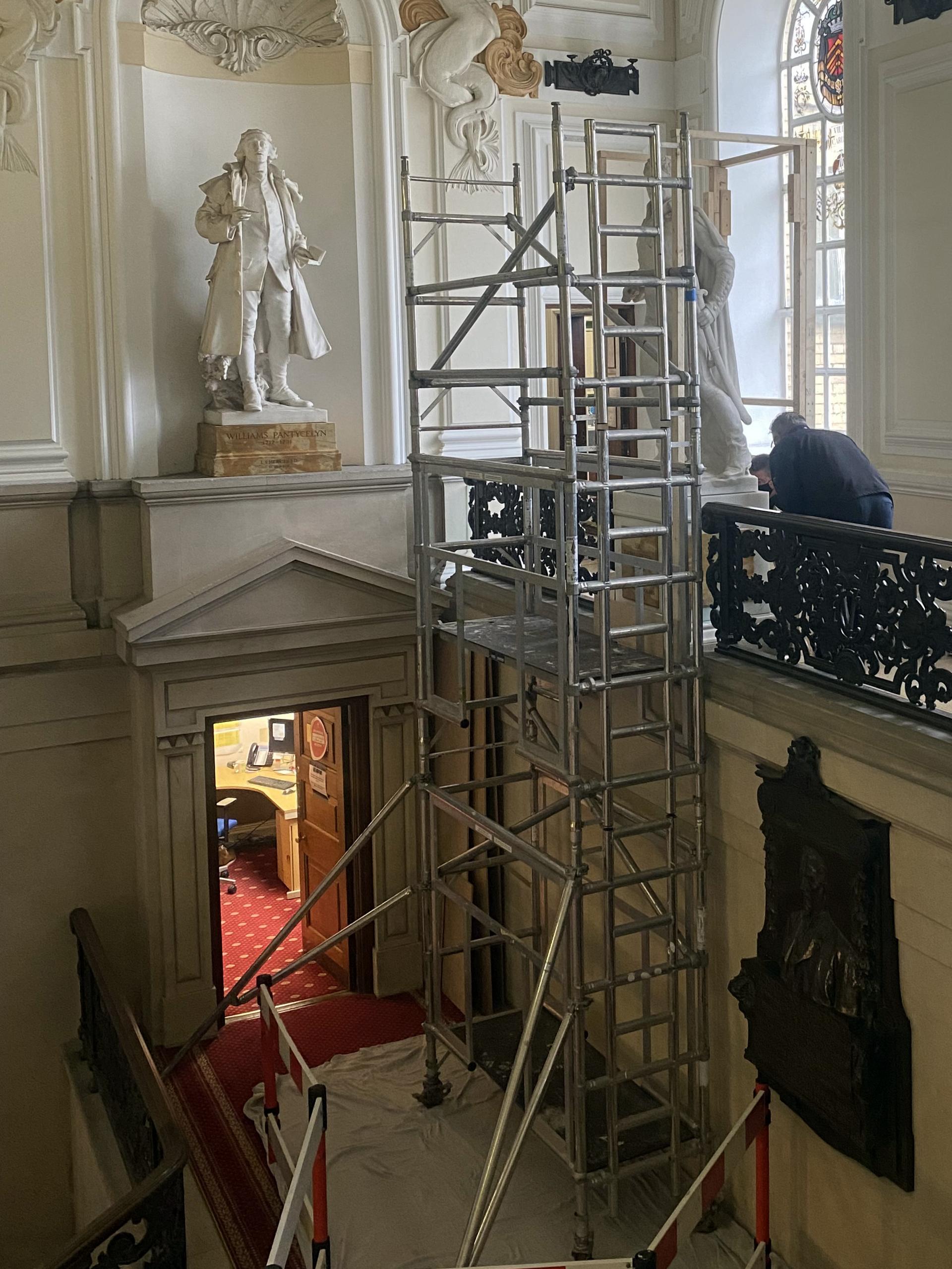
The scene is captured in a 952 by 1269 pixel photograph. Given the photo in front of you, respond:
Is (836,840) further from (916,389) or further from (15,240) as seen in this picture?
(15,240)

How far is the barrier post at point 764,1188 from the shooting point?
540 centimetres

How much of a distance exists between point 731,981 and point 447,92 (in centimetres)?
563

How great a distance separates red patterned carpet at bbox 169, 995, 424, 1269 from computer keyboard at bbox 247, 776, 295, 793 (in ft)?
11.7

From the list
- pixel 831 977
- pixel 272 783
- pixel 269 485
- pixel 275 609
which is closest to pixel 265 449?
pixel 269 485

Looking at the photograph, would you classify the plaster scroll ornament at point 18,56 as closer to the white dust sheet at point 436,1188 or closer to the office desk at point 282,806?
the office desk at point 282,806

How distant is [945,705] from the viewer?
5.21 m

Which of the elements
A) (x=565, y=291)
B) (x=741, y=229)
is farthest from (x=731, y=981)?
(x=741, y=229)

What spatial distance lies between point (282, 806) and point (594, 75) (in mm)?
6299

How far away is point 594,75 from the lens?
8.94m

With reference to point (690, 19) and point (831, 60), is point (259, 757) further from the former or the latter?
point (831, 60)

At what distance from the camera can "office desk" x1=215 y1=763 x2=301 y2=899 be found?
11.4 meters

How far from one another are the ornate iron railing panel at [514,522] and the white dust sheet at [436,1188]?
9.46ft

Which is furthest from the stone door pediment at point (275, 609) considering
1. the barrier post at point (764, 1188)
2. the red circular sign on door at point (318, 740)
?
the barrier post at point (764, 1188)

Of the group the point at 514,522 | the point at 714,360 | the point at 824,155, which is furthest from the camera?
the point at 824,155
